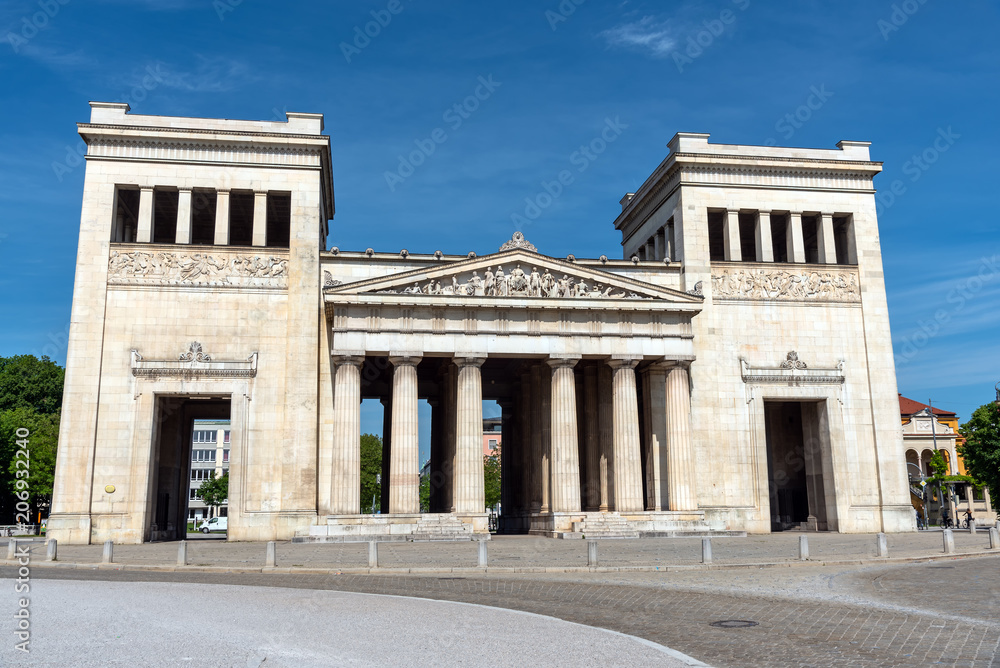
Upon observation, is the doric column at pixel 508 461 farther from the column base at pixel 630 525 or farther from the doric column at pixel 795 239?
the doric column at pixel 795 239

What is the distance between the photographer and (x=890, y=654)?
11836mm

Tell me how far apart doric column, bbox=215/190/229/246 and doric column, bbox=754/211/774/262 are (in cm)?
3213

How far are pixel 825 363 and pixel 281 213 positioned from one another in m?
36.1

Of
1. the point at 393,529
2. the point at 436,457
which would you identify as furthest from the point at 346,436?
the point at 436,457

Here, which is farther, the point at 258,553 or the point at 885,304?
the point at 885,304

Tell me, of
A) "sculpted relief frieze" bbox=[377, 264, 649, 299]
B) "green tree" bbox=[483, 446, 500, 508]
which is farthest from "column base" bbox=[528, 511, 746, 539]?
"green tree" bbox=[483, 446, 500, 508]

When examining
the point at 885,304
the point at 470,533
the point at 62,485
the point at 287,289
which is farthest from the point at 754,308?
the point at 62,485

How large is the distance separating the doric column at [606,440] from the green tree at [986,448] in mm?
38766

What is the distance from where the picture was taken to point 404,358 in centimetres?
4497

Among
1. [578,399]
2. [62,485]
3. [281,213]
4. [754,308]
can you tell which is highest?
[281,213]

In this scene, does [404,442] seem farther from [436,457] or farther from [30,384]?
[30,384]

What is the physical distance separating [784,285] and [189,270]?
35.1 metres

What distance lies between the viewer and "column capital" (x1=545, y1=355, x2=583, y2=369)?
46.3 m

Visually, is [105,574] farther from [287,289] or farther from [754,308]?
[754,308]
